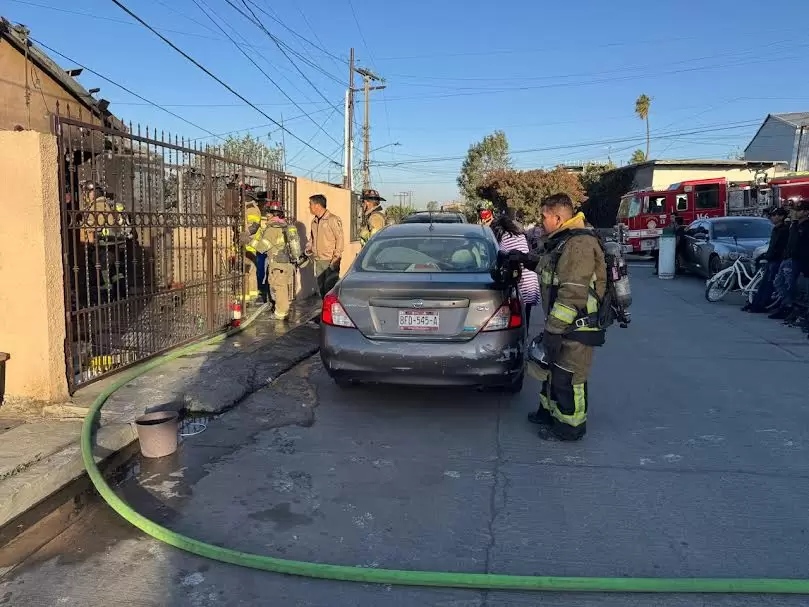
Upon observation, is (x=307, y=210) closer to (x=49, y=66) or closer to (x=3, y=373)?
(x=49, y=66)

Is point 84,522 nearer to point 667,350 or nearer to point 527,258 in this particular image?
point 527,258

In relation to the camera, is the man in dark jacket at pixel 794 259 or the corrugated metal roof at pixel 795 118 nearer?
the man in dark jacket at pixel 794 259

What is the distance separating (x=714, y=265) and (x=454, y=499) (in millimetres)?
12383

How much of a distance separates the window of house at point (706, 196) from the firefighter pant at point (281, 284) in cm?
1909

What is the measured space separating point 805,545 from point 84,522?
3.81m

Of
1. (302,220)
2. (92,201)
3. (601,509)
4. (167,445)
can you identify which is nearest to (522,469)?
(601,509)

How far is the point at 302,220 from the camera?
11664mm

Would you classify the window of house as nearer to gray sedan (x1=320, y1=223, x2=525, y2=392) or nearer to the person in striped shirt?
the person in striped shirt

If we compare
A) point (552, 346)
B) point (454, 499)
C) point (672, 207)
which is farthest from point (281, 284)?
point (672, 207)

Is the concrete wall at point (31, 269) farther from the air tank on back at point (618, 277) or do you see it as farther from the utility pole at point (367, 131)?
Answer: the utility pole at point (367, 131)

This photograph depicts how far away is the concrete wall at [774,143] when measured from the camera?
42031 millimetres

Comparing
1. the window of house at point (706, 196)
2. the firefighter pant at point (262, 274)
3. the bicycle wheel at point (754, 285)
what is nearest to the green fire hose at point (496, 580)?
the firefighter pant at point (262, 274)

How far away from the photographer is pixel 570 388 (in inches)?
181

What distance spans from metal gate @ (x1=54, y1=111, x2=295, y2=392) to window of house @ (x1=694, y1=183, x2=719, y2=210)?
63.0ft
